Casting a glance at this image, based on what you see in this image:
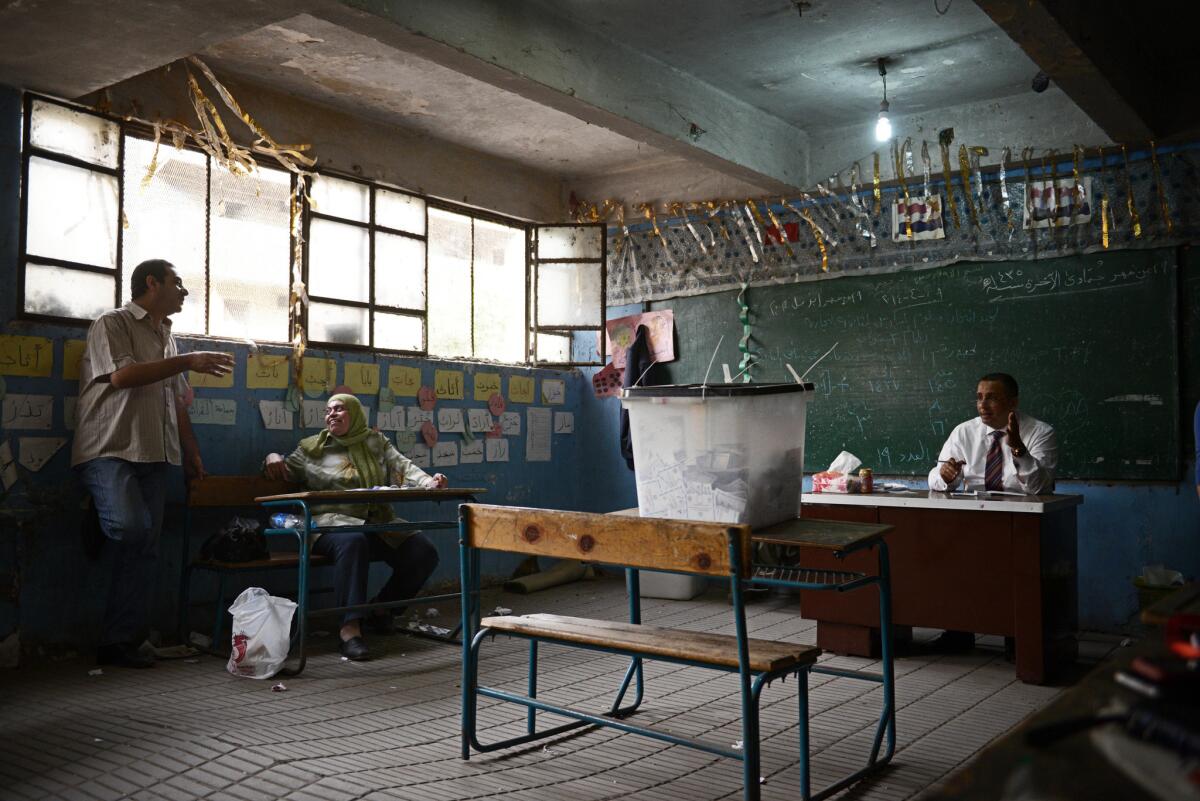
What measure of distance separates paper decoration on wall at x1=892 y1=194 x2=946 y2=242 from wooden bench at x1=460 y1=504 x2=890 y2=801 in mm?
3647

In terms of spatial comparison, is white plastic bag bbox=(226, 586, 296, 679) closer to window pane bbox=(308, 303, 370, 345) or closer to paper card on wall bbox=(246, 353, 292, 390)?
paper card on wall bbox=(246, 353, 292, 390)

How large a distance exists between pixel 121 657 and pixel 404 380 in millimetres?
2328

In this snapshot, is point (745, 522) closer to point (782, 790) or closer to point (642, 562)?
point (642, 562)

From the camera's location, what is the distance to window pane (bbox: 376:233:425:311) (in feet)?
19.3

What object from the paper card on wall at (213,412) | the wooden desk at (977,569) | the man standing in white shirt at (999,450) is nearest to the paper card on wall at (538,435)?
the paper card on wall at (213,412)

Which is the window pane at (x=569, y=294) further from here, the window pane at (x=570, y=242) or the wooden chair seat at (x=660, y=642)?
the wooden chair seat at (x=660, y=642)

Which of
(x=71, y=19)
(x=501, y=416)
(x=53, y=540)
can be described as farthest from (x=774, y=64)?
(x=53, y=540)

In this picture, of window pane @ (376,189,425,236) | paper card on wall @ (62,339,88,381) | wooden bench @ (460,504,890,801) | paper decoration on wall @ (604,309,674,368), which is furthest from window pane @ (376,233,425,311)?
wooden bench @ (460,504,890,801)

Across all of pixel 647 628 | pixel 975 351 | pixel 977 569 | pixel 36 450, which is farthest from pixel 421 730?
pixel 975 351

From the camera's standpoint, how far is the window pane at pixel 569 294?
22.4 feet

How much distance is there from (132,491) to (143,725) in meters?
1.21

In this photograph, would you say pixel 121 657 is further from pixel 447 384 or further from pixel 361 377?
pixel 447 384

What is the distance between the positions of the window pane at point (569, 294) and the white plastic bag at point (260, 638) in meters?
3.37

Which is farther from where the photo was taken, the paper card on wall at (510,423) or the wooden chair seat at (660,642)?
the paper card on wall at (510,423)
